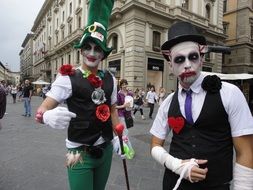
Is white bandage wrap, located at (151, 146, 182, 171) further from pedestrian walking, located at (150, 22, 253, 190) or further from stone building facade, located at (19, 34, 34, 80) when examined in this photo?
stone building facade, located at (19, 34, 34, 80)

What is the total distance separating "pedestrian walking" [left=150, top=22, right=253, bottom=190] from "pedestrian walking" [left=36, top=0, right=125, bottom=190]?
585 mm

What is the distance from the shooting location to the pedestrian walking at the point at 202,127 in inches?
64.1

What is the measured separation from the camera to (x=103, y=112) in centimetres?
228

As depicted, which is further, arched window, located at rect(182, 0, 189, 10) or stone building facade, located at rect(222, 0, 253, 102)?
stone building facade, located at rect(222, 0, 253, 102)

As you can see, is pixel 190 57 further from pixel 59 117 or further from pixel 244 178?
pixel 59 117

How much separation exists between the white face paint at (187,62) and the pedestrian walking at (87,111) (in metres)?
0.72

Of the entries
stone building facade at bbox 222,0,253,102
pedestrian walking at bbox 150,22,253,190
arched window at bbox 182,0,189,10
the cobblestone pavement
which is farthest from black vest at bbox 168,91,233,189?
stone building facade at bbox 222,0,253,102

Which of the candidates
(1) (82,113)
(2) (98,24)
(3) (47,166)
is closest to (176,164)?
(1) (82,113)

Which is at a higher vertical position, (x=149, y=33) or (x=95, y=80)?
(x=149, y=33)

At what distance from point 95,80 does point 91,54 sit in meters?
0.22

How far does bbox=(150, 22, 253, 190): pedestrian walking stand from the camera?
163 cm

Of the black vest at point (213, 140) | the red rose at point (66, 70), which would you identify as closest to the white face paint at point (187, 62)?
the black vest at point (213, 140)

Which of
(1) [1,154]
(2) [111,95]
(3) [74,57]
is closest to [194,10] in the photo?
(3) [74,57]

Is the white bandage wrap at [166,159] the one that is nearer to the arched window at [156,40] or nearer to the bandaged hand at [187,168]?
the bandaged hand at [187,168]
